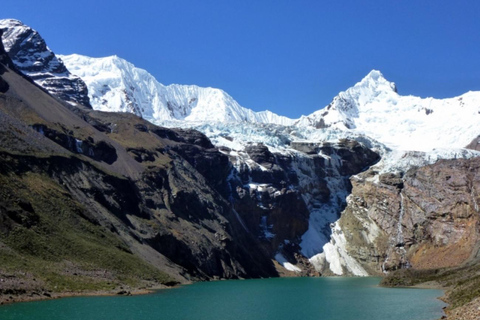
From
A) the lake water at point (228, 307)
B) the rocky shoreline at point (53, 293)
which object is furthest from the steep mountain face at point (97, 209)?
the lake water at point (228, 307)

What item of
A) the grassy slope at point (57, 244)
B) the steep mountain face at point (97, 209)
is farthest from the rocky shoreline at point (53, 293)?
the grassy slope at point (57, 244)

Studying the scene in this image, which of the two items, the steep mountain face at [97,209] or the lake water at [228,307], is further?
the steep mountain face at [97,209]

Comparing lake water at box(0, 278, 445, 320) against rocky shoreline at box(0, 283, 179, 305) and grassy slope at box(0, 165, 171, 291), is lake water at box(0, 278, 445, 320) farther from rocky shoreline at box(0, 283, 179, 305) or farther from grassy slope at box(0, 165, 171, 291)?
grassy slope at box(0, 165, 171, 291)

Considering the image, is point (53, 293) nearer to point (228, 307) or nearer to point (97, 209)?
point (228, 307)

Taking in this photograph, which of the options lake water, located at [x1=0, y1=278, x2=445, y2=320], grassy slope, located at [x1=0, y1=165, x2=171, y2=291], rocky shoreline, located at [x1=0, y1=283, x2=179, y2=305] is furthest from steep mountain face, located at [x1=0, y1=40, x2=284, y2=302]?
lake water, located at [x1=0, y1=278, x2=445, y2=320]

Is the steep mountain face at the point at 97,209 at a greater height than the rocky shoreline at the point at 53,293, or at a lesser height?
greater

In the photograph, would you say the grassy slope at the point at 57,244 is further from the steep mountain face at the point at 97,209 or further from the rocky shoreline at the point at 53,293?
the rocky shoreline at the point at 53,293

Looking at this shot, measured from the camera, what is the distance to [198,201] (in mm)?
181875

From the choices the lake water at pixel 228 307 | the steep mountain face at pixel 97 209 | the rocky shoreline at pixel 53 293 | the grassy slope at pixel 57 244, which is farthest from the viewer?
the steep mountain face at pixel 97 209

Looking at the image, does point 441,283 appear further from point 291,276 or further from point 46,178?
point 46,178

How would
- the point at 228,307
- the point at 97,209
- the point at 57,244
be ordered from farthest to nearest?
the point at 97,209 < the point at 57,244 < the point at 228,307

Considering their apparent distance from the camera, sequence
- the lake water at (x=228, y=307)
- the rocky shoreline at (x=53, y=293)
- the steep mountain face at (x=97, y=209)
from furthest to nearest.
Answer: the steep mountain face at (x=97, y=209), the rocky shoreline at (x=53, y=293), the lake water at (x=228, y=307)

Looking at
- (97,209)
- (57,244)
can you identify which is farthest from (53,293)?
(97,209)

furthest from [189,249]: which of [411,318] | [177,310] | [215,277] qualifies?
[411,318]
